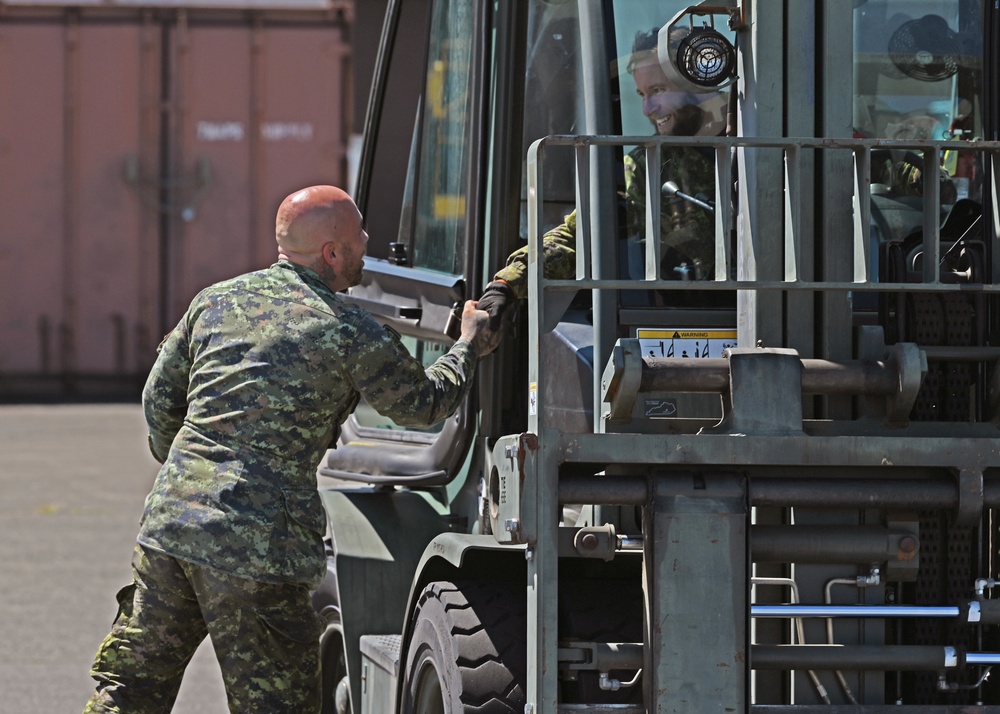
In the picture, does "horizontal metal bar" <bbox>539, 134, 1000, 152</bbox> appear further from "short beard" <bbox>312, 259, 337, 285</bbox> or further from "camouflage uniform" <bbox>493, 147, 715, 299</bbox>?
"short beard" <bbox>312, 259, 337, 285</bbox>

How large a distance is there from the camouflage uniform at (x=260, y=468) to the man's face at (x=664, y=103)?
2.26 ft

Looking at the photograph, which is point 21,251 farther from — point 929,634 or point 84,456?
point 929,634

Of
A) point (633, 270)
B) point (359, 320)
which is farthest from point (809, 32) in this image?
point (359, 320)

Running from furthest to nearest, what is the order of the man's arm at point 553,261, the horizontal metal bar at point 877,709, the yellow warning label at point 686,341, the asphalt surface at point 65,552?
the asphalt surface at point 65,552, the man's arm at point 553,261, the yellow warning label at point 686,341, the horizontal metal bar at point 877,709

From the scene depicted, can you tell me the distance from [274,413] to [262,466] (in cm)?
13

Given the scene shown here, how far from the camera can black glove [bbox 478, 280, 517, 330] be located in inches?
144

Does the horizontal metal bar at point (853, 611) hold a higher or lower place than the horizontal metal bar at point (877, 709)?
higher

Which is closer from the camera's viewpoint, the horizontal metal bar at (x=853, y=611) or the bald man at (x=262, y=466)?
the horizontal metal bar at (x=853, y=611)

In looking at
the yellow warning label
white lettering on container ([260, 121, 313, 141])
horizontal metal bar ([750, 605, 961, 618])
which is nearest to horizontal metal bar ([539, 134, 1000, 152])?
the yellow warning label

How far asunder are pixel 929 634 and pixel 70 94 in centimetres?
2002

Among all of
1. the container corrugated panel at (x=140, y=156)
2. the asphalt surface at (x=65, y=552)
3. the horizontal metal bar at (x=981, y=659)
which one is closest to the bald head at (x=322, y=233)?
the horizontal metal bar at (x=981, y=659)

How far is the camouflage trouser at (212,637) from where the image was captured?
368 centimetres

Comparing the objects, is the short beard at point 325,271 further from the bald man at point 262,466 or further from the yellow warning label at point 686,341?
the yellow warning label at point 686,341

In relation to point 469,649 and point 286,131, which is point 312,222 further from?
point 286,131
